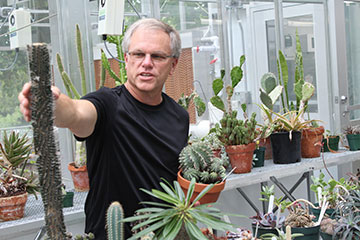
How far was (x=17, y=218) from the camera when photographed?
226 cm

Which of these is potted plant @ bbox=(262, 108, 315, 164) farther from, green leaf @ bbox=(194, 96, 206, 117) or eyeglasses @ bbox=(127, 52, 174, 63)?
eyeglasses @ bbox=(127, 52, 174, 63)

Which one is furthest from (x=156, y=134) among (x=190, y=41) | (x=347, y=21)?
(x=347, y=21)

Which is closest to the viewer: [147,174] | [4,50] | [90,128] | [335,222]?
[90,128]

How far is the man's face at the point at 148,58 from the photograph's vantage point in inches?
60.5

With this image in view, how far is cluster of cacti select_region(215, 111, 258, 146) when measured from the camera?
2.85m

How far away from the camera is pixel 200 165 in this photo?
1.58 m

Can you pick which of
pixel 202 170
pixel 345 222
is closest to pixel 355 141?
pixel 345 222

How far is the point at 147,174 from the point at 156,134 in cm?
14

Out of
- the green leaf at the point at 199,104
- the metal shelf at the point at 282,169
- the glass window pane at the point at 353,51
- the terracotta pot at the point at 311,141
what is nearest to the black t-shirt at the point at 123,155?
the metal shelf at the point at 282,169

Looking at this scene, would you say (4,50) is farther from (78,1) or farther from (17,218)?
(17,218)

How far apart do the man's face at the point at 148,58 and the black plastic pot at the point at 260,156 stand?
5.38 feet

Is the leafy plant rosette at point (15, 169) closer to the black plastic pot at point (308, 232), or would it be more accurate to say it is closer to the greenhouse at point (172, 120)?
the greenhouse at point (172, 120)

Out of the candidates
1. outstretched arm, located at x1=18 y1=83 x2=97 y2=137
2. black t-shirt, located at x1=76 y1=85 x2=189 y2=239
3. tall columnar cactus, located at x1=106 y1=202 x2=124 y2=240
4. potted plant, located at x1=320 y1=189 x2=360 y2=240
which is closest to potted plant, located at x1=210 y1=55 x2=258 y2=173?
potted plant, located at x1=320 y1=189 x2=360 y2=240

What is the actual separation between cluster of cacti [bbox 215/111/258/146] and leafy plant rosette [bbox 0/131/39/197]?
1.12 metres
